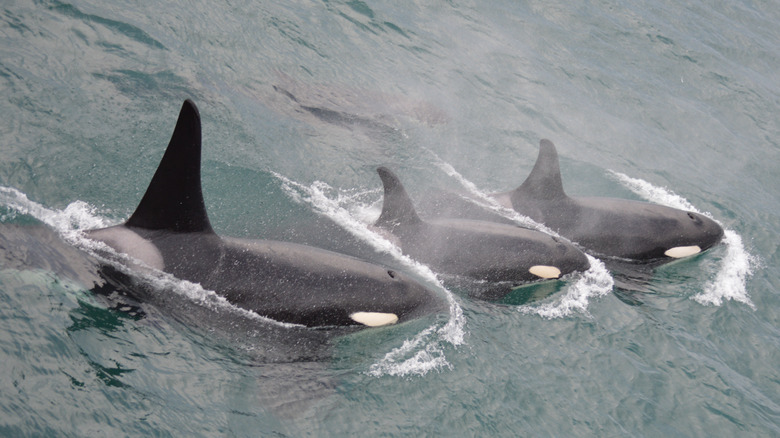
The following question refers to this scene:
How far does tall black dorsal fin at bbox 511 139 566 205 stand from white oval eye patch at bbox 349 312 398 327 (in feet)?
14.0

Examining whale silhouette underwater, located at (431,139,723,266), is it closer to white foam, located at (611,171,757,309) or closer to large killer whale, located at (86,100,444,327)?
white foam, located at (611,171,757,309)

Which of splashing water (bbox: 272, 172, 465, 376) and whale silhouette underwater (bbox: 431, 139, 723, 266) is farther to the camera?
whale silhouette underwater (bbox: 431, 139, 723, 266)

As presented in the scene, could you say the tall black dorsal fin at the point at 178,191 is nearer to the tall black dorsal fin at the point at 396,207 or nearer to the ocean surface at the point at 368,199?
the ocean surface at the point at 368,199

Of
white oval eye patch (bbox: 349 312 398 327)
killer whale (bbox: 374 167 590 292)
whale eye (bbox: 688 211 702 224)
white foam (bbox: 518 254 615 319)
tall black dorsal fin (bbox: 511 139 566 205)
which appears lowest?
white foam (bbox: 518 254 615 319)

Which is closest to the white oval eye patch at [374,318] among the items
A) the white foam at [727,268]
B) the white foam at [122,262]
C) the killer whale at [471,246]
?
the white foam at [122,262]

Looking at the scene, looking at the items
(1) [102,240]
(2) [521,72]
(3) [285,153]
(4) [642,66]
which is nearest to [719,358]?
(3) [285,153]

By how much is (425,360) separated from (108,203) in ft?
14.8

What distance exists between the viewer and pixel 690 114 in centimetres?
1762

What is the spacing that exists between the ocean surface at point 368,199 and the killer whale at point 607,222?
1.35 feet

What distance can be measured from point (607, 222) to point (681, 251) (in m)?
1.34

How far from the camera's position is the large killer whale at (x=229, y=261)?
6789mm

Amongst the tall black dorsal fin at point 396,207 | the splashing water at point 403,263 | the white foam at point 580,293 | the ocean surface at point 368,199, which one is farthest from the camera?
the tall black dorsal fin at point 396,207

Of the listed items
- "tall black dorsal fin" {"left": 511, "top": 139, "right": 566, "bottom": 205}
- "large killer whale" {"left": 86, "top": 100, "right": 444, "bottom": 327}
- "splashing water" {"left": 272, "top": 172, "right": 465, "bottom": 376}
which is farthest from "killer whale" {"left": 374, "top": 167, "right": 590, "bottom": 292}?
"large killer whale" {"left": 86, "top": 100, "right": 444, "bottom": 327}

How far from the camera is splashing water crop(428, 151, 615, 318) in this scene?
29.6ft
